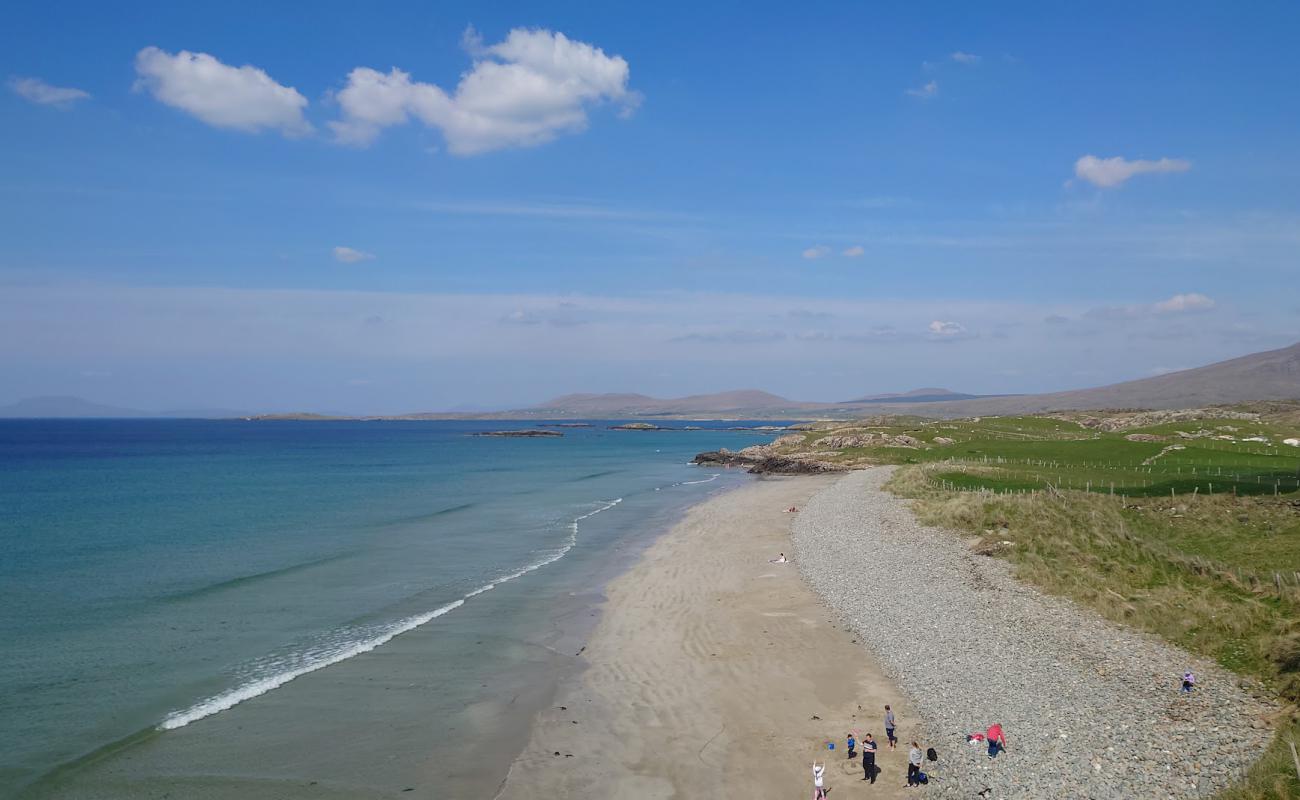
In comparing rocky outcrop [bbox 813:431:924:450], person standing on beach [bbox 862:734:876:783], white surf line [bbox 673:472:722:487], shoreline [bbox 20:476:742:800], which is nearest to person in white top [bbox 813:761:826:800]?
person standing on beach [bbox 862:734:876:783]

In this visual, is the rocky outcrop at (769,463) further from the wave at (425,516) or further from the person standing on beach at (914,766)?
the person standing on beach at (914,766)

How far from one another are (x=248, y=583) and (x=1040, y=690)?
28059mm

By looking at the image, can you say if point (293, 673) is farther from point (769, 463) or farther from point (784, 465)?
point (769, 463)

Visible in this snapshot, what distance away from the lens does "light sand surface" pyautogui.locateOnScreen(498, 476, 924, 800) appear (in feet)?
46.6

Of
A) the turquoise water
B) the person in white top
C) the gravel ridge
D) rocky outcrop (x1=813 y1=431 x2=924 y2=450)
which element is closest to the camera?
the gravel ridge

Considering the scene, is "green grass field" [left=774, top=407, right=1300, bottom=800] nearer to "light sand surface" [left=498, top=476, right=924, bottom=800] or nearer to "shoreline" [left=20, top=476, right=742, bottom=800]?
"light sand surface" [left=498, top=476, right=924, bottom=800]

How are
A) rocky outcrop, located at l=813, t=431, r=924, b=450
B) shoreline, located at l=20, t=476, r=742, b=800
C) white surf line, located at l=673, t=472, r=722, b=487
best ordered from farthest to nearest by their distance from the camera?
rocky outcrop, located at l=813, t=431, r=924, b=450
white surf line, located at l=673, t=472, r=722, b=487
shoreline, located at l=20, t=476, r=742, b=800

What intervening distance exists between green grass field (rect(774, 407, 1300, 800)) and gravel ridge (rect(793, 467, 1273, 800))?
84 cm

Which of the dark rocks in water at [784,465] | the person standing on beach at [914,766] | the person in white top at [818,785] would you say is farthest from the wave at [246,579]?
the dark rocks in water at [784,465]

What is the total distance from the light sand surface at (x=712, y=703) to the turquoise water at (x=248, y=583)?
3189 millimetres

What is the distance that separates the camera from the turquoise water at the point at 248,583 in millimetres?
18219

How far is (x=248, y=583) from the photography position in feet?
96.3

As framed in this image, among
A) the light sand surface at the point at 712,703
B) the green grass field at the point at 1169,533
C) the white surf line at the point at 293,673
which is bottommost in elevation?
the light sand surface at the point at 712,703

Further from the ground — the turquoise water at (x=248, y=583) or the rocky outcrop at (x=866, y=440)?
the rocky outcrop at (x=866, y=440)
